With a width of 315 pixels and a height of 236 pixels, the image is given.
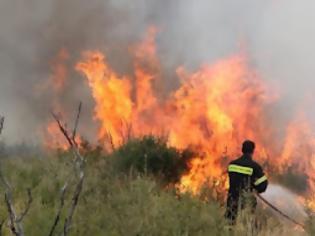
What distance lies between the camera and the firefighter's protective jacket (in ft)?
29.0

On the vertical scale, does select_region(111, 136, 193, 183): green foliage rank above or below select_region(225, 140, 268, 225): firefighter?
above

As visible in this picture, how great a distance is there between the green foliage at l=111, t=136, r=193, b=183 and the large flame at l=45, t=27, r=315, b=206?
222 millimetres

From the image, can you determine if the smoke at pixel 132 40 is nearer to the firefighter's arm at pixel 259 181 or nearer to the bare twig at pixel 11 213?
the firefighter's arm at pixel 259 181

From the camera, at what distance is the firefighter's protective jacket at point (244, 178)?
29.0 ft

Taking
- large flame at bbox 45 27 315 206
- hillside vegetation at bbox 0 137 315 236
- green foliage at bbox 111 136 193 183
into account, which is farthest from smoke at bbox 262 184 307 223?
green foliage at bbox 111 136 193 183

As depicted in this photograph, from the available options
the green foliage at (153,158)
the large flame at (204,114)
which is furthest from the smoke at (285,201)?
the green foliage at (153,158)

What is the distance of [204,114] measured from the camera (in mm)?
14258

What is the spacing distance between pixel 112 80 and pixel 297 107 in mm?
4311

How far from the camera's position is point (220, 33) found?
52.2ft

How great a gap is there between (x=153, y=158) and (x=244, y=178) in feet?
13.2

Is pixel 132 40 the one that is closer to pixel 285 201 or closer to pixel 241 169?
pixel 285 201

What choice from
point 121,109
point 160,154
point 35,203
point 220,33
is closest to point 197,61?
point 220,33

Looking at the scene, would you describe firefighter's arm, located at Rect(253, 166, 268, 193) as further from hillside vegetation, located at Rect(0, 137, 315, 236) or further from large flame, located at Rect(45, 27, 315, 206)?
large flame, located at Rect(45, 27, 315, 206)

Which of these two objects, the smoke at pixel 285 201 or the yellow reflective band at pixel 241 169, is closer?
the yellow reflective band at pixel 241 169
